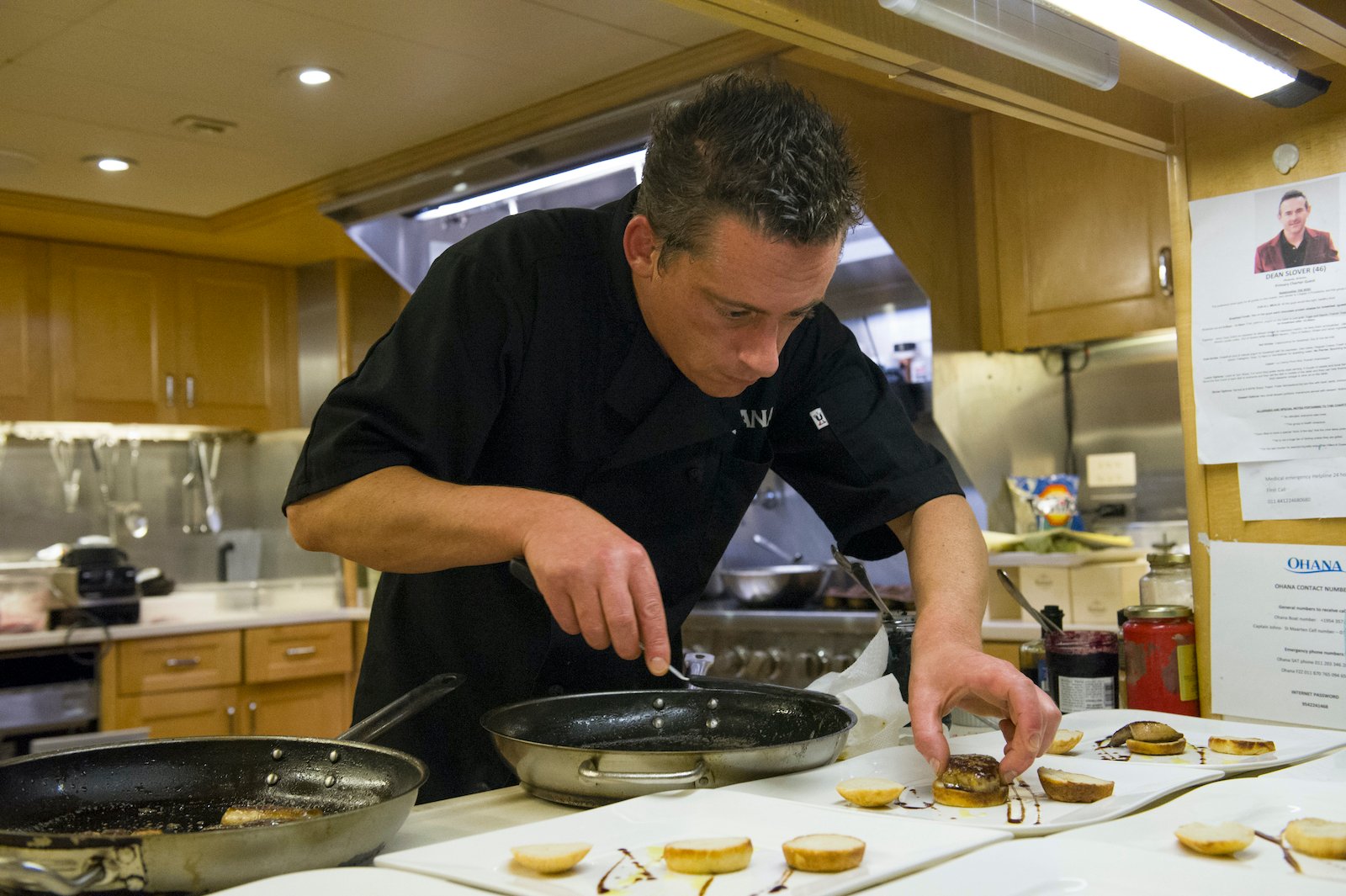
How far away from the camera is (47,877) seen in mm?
671

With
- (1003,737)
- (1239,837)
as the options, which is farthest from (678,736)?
(1239,837)

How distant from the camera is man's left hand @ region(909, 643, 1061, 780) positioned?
101 centimetres

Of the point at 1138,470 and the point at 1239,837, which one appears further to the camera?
the point at 1138,470

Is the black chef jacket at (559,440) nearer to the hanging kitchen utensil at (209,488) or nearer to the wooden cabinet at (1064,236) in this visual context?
the wooden cabinet at (1064,236)

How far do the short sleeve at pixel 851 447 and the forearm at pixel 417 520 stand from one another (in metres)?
0.54

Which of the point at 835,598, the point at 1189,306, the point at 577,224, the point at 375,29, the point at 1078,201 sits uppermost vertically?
the point at 375,29

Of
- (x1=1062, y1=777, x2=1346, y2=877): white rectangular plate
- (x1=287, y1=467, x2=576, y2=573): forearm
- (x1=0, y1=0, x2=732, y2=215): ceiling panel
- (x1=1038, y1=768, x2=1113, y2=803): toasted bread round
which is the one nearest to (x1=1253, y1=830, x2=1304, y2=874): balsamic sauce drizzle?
(x1=1062, y1=777, x2=1346, y2=877): white rectangular plate

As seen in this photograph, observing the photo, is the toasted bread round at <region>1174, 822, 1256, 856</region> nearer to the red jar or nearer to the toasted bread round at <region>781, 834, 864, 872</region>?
the toasted bread round at <region>781, 834, 864, 872</region>

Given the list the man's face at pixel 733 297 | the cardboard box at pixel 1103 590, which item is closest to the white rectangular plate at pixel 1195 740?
the man's face at pixel 733 297

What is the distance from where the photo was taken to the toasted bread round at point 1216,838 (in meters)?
0.76

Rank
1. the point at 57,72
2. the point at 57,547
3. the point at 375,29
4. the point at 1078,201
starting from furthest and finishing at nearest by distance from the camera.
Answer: the point at 57,547, the point at 1078,201, the point at 57,72, the point at 375,29

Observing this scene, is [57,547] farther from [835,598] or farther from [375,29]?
[835,598]

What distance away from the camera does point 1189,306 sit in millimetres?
1470

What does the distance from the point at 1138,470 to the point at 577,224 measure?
2.48m
